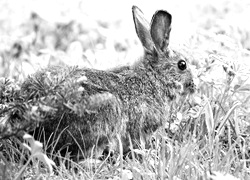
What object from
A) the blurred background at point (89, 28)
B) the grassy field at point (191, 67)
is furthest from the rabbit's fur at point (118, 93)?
the blurred background at point (89, 28)

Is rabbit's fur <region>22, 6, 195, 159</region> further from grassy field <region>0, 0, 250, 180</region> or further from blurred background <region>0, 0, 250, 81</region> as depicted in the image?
blurred background <region>0, 0, 250, 81</region>

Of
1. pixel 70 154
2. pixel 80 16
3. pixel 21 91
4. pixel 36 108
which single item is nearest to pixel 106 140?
pixel 70 154

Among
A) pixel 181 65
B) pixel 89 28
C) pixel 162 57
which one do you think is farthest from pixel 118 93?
pixel 89 28

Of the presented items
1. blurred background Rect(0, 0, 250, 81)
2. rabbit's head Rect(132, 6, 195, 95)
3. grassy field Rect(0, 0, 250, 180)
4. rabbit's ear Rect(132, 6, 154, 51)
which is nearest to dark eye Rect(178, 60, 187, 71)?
rabbit's head Rect(132, 6, 195, 95)

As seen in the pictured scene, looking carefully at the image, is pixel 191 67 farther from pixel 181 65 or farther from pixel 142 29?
pixel 142 29

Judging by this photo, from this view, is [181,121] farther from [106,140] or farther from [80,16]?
[80,16]
